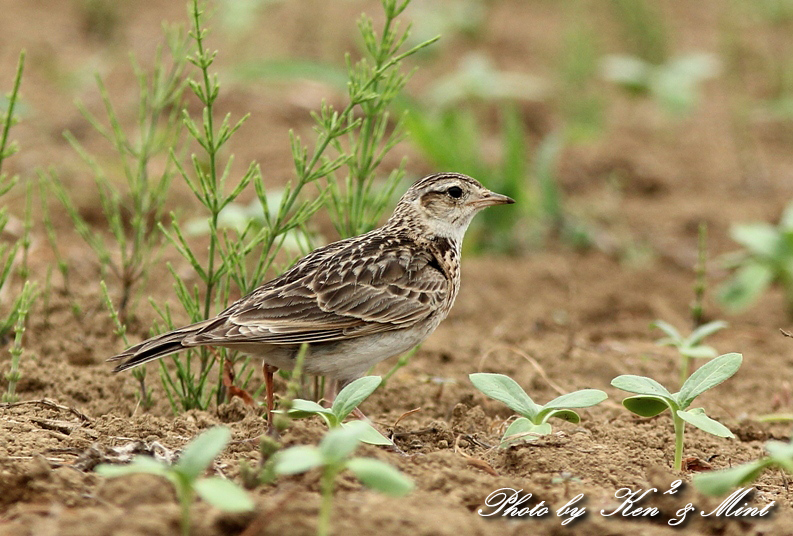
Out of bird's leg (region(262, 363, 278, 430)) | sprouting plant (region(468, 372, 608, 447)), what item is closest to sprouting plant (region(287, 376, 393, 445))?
sprouting plant (region(468, 372, 608, 447))

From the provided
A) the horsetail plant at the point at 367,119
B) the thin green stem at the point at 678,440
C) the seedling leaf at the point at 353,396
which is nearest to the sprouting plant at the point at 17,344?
the horsetail plant at the point at 367,119

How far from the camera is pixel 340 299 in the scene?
201 inches

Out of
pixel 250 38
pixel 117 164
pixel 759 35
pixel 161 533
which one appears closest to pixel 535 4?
pixel 759 35

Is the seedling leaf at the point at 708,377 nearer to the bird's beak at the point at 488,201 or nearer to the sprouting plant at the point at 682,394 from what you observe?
the sprouting plant at the point at 682,394

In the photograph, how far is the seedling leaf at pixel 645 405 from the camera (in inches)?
172

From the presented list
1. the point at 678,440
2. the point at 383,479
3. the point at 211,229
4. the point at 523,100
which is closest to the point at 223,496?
the point at 383,479

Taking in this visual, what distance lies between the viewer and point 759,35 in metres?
13.9

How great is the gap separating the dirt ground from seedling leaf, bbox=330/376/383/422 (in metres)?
0.12

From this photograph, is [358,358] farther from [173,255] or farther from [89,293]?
[173,255]

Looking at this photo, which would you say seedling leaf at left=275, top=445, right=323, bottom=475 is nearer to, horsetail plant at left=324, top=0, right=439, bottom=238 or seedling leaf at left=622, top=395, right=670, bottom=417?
seedling leaf at left=622, top=395, right=670, bottom=417

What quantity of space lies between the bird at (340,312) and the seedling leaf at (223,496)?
1632 millimetres

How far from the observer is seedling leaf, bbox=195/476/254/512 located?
287 cm

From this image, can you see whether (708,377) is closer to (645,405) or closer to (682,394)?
(682,394)

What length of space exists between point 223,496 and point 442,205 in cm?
329
